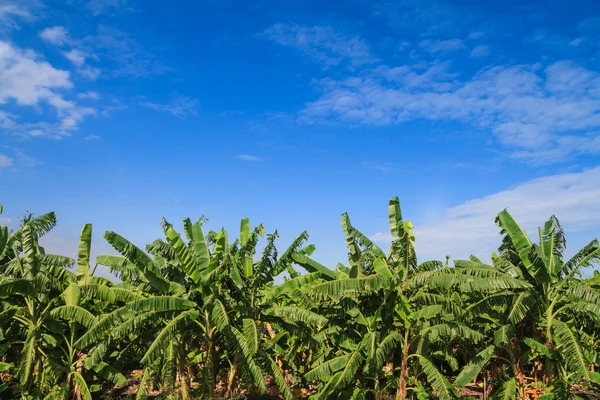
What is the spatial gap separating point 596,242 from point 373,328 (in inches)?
265

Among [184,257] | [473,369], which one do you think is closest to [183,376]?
[184,257]

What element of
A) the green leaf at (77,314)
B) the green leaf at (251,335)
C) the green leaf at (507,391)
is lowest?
the green leaf at (507,391)

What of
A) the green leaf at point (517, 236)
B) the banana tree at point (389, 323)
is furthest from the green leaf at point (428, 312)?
the green leaf at point (517, 236)

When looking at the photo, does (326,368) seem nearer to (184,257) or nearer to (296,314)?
(296,314)

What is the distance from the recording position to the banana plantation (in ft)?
40.4

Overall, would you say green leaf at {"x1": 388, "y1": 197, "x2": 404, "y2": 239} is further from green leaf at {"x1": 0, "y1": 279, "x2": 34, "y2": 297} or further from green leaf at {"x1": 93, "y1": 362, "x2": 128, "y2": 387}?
green leaf at {"x1": 0, "y1": 279, "x2": 34, "y2": 297}

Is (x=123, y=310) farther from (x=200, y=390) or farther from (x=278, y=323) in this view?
(x=278, y=323)

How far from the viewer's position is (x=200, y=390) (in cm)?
1359

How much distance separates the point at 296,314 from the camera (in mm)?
12867

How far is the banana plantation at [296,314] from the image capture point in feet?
40.4

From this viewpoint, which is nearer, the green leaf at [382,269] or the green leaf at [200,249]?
the green leaf at [382,269]

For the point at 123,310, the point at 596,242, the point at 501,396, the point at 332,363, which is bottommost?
the point at 501,396

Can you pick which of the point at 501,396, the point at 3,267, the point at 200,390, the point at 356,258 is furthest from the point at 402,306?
the point at 3,267

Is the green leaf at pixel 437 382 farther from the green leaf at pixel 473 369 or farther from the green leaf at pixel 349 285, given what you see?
the green leaf at pixel 349 285
